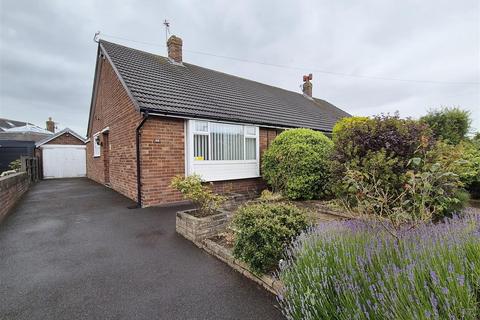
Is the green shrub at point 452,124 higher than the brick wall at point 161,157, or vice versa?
the green shrub at point 452,124

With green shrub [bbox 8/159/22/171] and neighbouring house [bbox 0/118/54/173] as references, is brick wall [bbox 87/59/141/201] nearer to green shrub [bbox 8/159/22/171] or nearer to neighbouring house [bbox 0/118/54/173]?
green shrub [bbox 8/159/22/171]

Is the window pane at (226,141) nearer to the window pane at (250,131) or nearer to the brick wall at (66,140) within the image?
the window pane at (250,131)

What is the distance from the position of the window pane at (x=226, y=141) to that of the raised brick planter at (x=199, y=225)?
346cm

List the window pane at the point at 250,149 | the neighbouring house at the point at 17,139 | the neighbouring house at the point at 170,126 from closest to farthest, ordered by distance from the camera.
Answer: the neighbouring house at the point at 170,126, the window pane at the point at 250,149, the neighbouring house at the point at 17,139

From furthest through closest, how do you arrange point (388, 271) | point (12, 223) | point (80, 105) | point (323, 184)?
point (80, 105)
point (323, 184)
point (12, 223)
point (388, 271)

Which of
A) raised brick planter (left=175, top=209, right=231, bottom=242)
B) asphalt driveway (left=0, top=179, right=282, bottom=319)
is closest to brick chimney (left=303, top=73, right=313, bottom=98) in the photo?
raised brick planter (left=175, top=209, right=231, bottom=242)

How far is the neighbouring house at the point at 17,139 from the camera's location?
1492 cm

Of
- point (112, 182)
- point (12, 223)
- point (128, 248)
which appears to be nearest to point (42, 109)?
point (112, 182)

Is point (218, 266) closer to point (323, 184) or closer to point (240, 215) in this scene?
point (240, 215)

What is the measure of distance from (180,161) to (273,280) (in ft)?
16.7

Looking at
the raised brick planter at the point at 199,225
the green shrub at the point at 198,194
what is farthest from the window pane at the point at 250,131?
the raised brick planter at the point at 199,225

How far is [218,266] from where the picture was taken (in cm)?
303

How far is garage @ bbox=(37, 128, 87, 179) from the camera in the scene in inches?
621

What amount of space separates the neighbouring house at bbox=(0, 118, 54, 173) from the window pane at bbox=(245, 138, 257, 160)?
1670 cm
